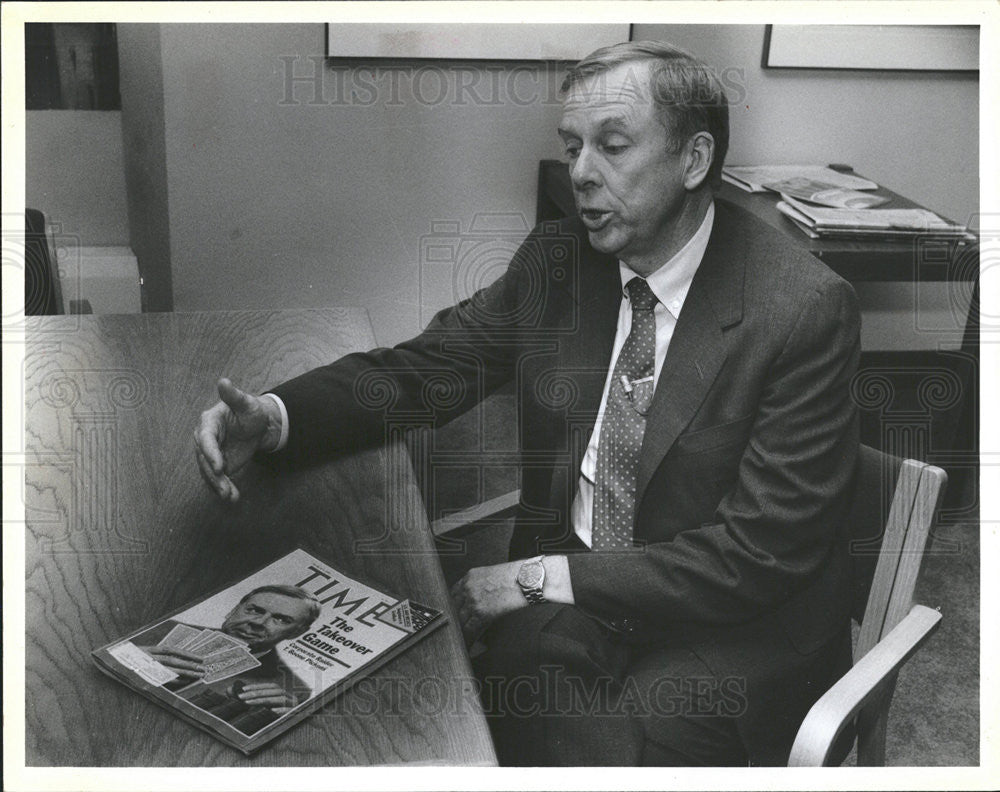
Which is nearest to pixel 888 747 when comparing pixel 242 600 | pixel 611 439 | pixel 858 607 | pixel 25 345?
pixel 858 607

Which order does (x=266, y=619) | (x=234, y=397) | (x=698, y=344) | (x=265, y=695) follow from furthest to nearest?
(x=234, y=397)
(x=698, y=344)
(x=266, y=619)
(x=265, y=695)

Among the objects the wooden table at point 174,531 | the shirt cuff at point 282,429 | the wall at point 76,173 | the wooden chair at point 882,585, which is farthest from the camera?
the shirt cuff at point 282,429

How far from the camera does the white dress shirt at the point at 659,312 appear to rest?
4.36ft

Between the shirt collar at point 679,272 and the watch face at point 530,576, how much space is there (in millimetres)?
419

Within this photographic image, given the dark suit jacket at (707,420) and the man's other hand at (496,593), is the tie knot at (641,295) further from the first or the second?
the man's other hand at (496,593)

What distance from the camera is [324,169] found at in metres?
1.42

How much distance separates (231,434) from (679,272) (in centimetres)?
71

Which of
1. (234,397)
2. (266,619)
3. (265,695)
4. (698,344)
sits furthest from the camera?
(234,397)

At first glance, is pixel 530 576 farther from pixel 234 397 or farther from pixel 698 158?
pixel 698 158

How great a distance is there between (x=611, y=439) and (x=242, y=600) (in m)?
0.56

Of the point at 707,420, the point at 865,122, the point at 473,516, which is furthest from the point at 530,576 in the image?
the point at 865,122

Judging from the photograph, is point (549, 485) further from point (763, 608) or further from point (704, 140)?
point (704, 140)

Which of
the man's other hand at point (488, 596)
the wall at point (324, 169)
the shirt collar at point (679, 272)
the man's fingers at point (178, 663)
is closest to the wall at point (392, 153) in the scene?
the wall at point (324, 169)

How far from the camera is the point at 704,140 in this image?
1.29m
